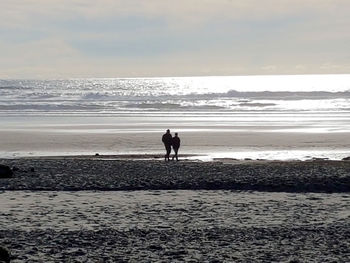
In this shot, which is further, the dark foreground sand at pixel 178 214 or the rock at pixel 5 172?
the rock at pixel 5 172

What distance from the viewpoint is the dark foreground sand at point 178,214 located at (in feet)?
32.5

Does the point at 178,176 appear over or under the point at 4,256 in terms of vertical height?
under

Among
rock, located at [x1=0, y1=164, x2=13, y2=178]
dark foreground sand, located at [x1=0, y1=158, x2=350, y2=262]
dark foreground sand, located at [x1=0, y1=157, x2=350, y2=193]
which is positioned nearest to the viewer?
dark foreground sand, located at [x1=0, y1=158, x2=350, y2=262]

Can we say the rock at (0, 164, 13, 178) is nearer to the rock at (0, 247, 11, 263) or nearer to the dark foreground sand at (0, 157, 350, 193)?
the dark foreground sand at (0, 157, 350, 193)

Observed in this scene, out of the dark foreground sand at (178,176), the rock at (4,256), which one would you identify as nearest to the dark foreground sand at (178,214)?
the dark foreground sand at (178,176)

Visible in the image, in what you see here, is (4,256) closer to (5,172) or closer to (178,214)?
(178,214)

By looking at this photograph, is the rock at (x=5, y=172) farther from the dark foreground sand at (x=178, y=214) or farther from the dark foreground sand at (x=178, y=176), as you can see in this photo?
the dark foreground sand at (x=178, y=214)

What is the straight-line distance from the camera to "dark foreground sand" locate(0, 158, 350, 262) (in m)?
9.91

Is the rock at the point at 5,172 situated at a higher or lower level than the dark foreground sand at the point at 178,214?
higher

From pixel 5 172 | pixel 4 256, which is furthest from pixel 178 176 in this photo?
pixel 4 256

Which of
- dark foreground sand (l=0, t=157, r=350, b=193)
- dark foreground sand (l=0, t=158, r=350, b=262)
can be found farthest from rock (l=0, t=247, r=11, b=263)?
dark foreground sand (l=0, t=157, r=350, b=193)

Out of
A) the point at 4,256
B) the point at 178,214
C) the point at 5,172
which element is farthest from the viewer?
the point at 5,172

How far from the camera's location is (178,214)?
516 inches

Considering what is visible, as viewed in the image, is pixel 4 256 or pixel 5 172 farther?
pixel 5 172
